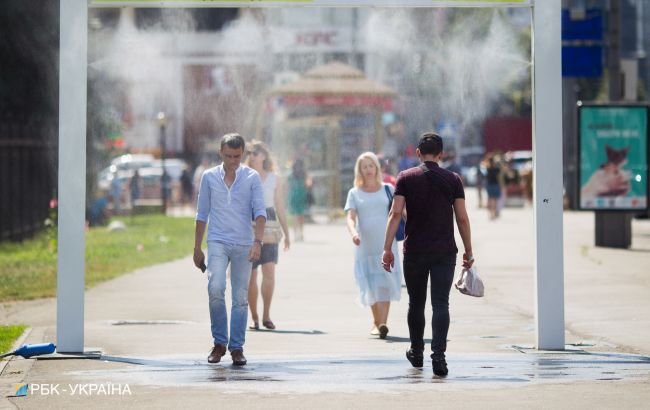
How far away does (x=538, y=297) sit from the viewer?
1083 centimetres

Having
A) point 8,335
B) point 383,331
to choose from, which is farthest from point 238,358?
point 8,335

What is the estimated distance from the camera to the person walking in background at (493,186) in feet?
113

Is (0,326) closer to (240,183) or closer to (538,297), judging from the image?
(240,183)

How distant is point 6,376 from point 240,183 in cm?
213

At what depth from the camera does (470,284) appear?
968cm

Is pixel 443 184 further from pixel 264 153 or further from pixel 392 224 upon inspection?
pixel 264 153

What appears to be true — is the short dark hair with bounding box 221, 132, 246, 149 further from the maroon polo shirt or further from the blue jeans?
the maroon polo shirt

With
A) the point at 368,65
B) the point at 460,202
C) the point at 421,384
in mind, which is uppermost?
the point at 368,65

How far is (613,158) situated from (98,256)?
843 cm

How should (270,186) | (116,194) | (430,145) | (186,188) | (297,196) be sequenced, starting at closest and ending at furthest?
(430,145), (270,186), (297,196), (116,194), (186,188)

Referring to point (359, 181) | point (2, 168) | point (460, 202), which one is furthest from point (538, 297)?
point (2, 168)

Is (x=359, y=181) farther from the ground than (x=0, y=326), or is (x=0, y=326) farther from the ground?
(x=359, y=181)

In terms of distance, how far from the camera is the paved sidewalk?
849 centimetres

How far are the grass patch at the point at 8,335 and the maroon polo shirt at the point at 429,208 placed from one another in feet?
11.0
